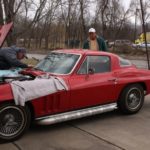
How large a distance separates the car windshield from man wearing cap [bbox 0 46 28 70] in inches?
20.3

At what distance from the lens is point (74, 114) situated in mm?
A: 6586

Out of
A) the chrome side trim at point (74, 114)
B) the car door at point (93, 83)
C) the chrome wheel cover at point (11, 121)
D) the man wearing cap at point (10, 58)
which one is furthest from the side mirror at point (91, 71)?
the chrome wheel cover at point (11, 121)

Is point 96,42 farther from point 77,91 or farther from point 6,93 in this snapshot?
point 6,93

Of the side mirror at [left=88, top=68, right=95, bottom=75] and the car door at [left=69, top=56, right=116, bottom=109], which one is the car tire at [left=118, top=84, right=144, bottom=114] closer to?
the car door at [left=69, top=56, right=116, bottom=109]

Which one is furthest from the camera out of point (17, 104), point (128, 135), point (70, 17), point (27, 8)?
point (70, 17)

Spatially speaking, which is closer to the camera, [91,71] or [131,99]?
[91,71]

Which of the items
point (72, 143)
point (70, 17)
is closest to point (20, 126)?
point (72, 143)

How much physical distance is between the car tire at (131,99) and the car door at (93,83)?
287 millimetres

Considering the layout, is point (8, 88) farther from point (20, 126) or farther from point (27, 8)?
point (27, 8)

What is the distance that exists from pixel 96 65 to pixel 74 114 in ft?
3.88

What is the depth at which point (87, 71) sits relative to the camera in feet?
22.9

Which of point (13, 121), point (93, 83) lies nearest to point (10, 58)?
point (93, 83)

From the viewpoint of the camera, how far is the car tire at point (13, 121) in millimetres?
5789

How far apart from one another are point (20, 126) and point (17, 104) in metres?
0.41
